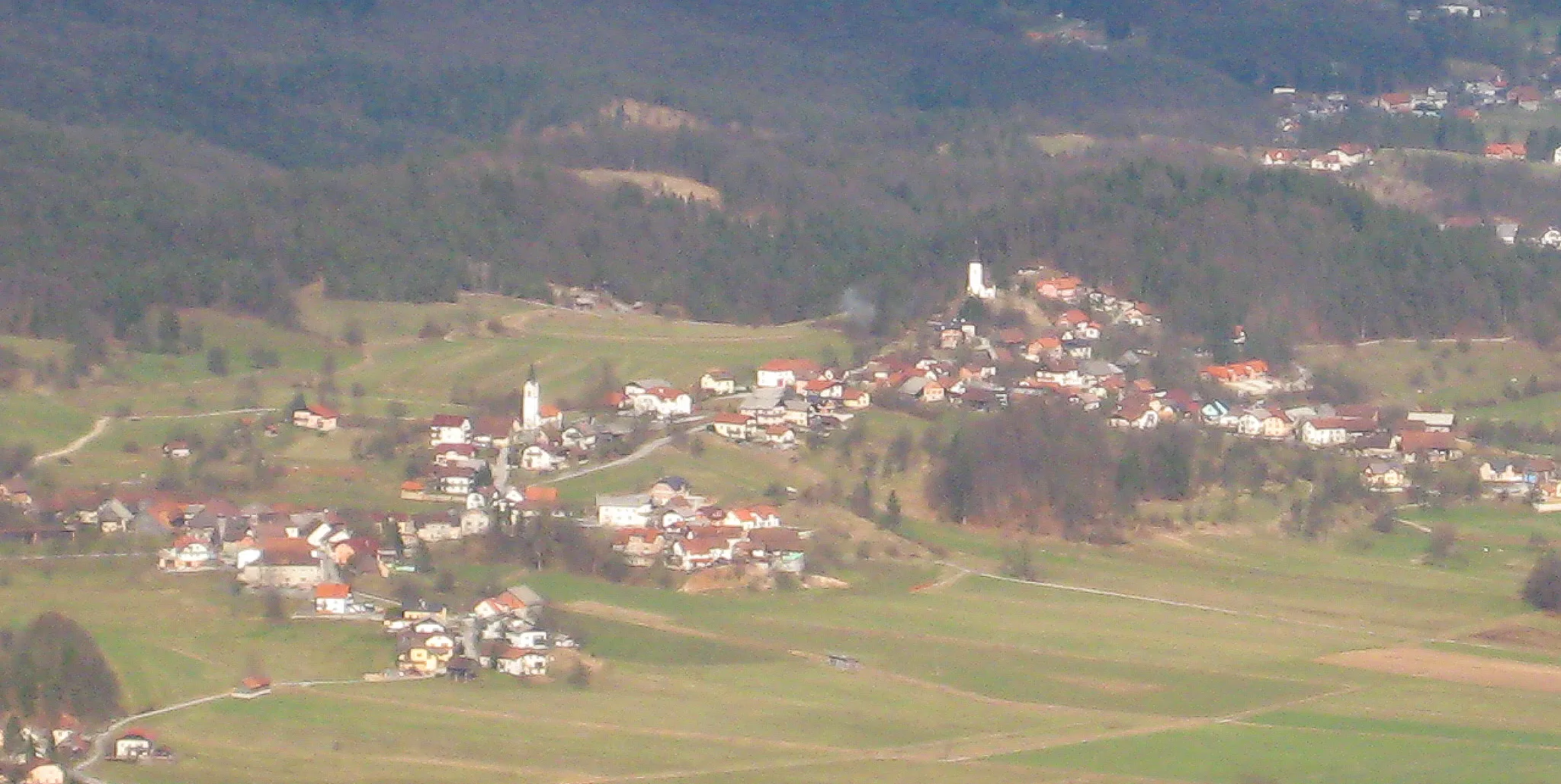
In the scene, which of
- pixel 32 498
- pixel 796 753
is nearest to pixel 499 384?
pixel 32 498

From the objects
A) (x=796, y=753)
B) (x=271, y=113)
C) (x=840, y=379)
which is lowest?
(x=796, y=753)

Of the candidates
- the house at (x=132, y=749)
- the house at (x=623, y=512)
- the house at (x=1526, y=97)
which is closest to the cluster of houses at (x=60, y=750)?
the house at (x=132, y=749)

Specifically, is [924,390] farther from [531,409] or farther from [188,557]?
[188,557]

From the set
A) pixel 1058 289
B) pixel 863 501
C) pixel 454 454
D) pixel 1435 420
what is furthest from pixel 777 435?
pixel 1058 289

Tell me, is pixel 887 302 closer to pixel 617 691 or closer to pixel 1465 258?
pixel 1465 258

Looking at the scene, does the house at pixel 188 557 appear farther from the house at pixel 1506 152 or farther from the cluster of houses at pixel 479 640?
the house at pixel 1506 152

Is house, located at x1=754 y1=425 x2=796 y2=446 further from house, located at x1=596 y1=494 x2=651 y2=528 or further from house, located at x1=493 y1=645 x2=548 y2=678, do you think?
house, located at x1=493 y1=645 x2=548 y2=678
